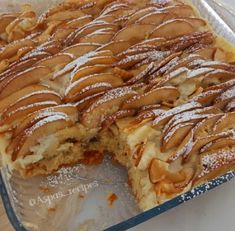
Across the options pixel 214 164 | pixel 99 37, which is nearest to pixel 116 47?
pixel 99 37

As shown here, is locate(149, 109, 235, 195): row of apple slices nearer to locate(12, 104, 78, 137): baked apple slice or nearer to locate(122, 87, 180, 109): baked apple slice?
locate(122, 87, 180, 109): baked apple slice

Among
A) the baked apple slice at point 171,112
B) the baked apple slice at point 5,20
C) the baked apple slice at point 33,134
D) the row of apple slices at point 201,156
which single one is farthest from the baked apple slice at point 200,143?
the baked apple slice at point 5,20

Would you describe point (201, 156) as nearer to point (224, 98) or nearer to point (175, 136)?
point (175, 136)

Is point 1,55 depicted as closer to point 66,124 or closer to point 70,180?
point 66,124

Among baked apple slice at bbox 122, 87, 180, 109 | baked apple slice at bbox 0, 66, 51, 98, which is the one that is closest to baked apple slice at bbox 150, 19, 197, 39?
baked apple slice at bbox 122, 87, 180, 109

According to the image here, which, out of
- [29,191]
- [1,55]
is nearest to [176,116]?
[29,191]
